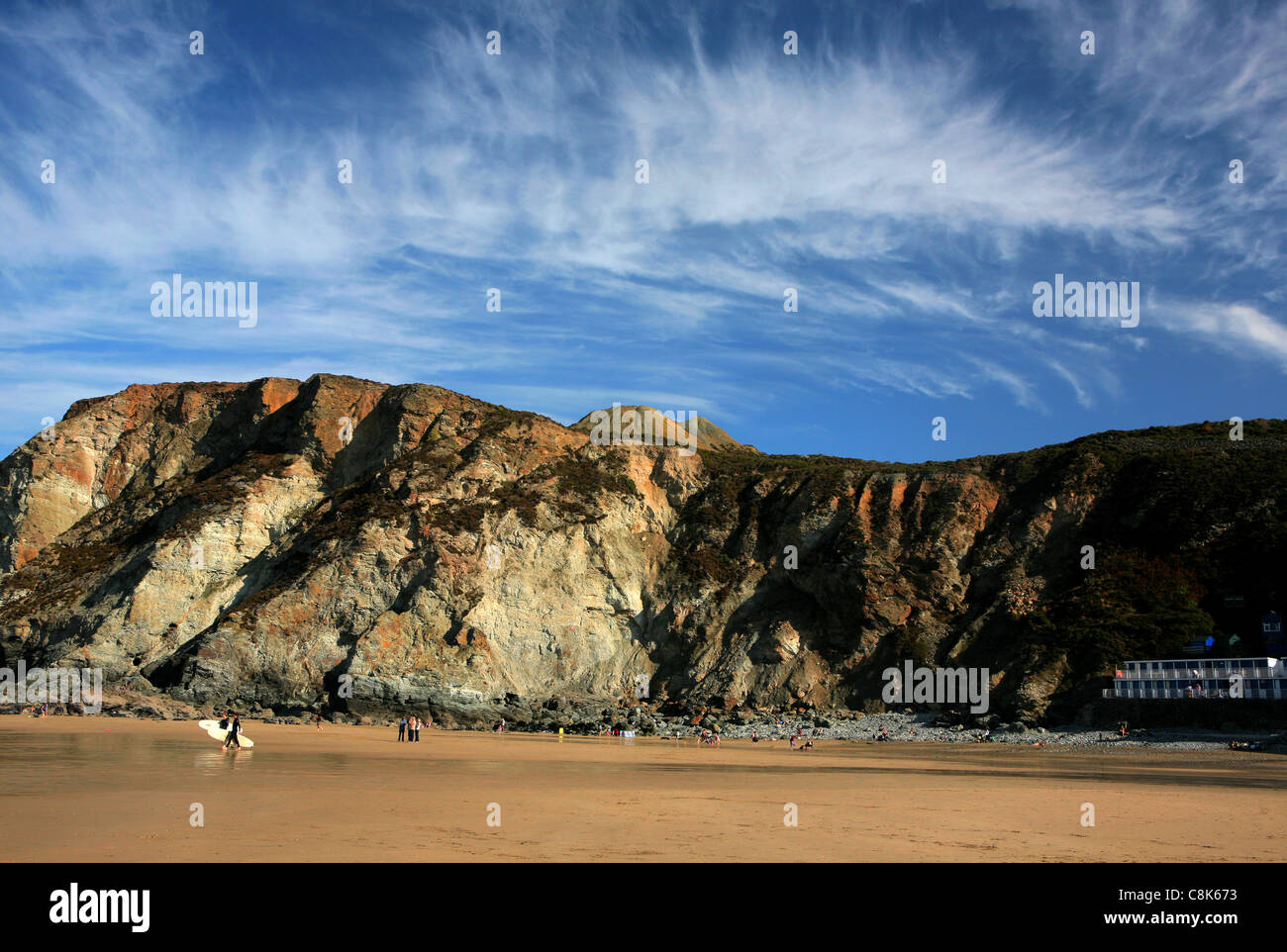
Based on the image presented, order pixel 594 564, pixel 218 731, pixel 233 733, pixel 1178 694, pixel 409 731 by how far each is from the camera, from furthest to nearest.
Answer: pixel 594 564 → pixel 1178 694 → pixel 409 731 → pixel 218 731 → pixel 233 733

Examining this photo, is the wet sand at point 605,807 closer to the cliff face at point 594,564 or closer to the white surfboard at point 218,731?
the white surfboard at point 218,731

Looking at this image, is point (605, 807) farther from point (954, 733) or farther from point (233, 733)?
point (954, 733)

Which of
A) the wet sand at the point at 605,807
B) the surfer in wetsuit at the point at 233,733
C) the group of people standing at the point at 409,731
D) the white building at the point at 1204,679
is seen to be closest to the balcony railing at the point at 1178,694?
the white building at the point at 1204,679

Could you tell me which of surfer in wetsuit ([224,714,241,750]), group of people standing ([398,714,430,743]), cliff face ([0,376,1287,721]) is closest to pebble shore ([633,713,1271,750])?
cliff face ([0,376,1287,721])

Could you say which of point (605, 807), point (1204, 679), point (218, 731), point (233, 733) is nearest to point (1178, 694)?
point (1204, 679)

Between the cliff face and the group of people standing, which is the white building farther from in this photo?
the group of people standing
